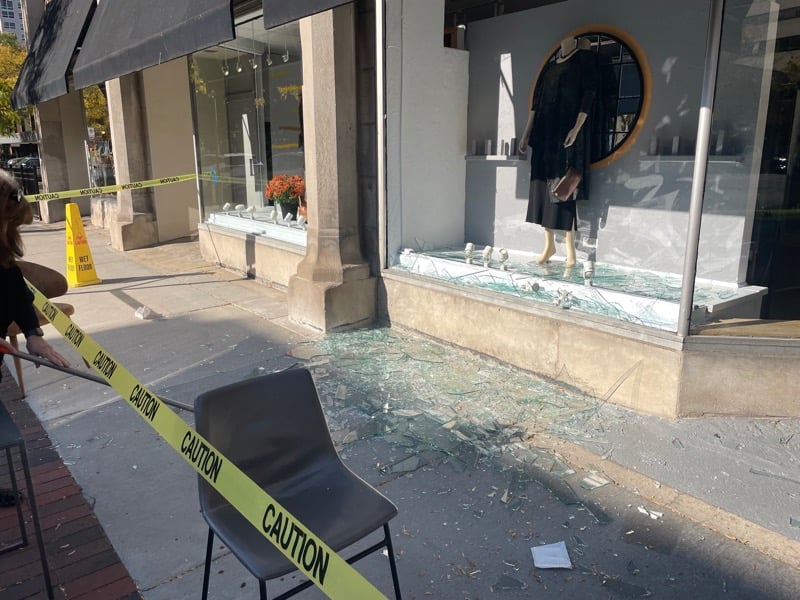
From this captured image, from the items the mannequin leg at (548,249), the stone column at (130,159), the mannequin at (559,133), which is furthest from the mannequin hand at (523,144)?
the stone column at (130,159)

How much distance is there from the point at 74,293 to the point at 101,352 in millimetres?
5540

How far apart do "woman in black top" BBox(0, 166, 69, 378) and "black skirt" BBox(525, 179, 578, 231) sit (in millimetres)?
4119

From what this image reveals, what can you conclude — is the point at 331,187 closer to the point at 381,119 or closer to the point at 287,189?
the point at 381,119

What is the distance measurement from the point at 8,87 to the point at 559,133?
15.6 metres

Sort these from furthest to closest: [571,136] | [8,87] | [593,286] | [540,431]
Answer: [8,87]
[571,136]
[593,286]
[540,431]

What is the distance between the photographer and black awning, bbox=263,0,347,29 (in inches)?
136

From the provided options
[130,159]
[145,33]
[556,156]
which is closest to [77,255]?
[130,159]

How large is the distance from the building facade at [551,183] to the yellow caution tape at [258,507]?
7.96 feet

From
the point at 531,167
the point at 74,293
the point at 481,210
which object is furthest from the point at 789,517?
the point at 74,293

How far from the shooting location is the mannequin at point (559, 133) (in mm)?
5211

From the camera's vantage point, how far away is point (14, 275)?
282 cm

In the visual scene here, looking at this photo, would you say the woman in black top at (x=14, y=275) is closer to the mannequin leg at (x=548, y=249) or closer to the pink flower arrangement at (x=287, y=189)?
the mannequin leg at (x=548, y=249)

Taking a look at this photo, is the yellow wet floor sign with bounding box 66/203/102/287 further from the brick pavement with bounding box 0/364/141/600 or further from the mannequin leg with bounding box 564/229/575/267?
the mannequin leg with bounding box 564/229/575/267

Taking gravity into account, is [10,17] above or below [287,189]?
above
